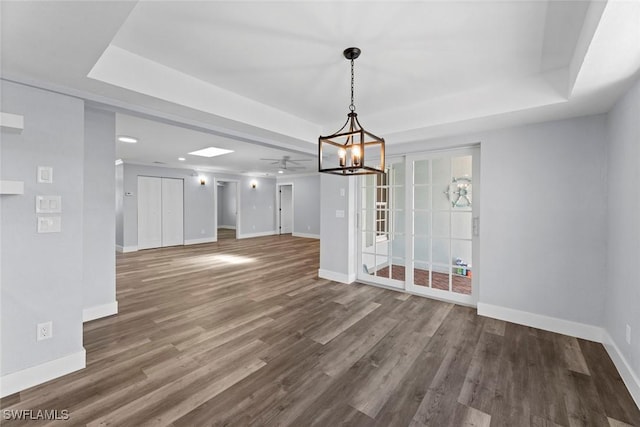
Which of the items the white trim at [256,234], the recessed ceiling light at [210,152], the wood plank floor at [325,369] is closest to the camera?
the wood plank floor at [325,369]

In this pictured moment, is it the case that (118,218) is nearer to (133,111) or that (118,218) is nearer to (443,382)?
(133,111)

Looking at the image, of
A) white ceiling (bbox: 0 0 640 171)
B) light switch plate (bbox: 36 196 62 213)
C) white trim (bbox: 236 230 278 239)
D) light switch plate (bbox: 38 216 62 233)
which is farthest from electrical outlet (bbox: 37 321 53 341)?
white trim (bbox: 236 230 278 239)

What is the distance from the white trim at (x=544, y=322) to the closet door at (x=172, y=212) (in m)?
8.07

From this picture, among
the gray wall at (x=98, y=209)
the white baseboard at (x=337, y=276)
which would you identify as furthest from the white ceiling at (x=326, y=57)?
the white baseboard at (x=337, y=276)

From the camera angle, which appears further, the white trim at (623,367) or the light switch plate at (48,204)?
the light switch plate at (48,204)

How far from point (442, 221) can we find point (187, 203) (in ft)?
24.7

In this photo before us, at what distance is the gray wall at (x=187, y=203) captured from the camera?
7.21 meters

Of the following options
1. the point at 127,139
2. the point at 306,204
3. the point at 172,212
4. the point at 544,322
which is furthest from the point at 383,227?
the point at 172,212

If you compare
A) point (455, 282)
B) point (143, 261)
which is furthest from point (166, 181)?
point (455, 282)

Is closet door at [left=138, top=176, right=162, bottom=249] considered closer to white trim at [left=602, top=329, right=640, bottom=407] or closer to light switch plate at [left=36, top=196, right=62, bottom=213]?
light switch plate at [left=36, top=196, right=62, bottom=213]

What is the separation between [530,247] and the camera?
→ 9.75 feet

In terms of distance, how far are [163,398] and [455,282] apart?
153 inches

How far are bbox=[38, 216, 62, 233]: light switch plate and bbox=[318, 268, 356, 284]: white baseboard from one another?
3547mm

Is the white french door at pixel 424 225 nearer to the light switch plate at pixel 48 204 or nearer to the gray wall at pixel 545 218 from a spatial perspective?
the gray wall at pixel 545 218
